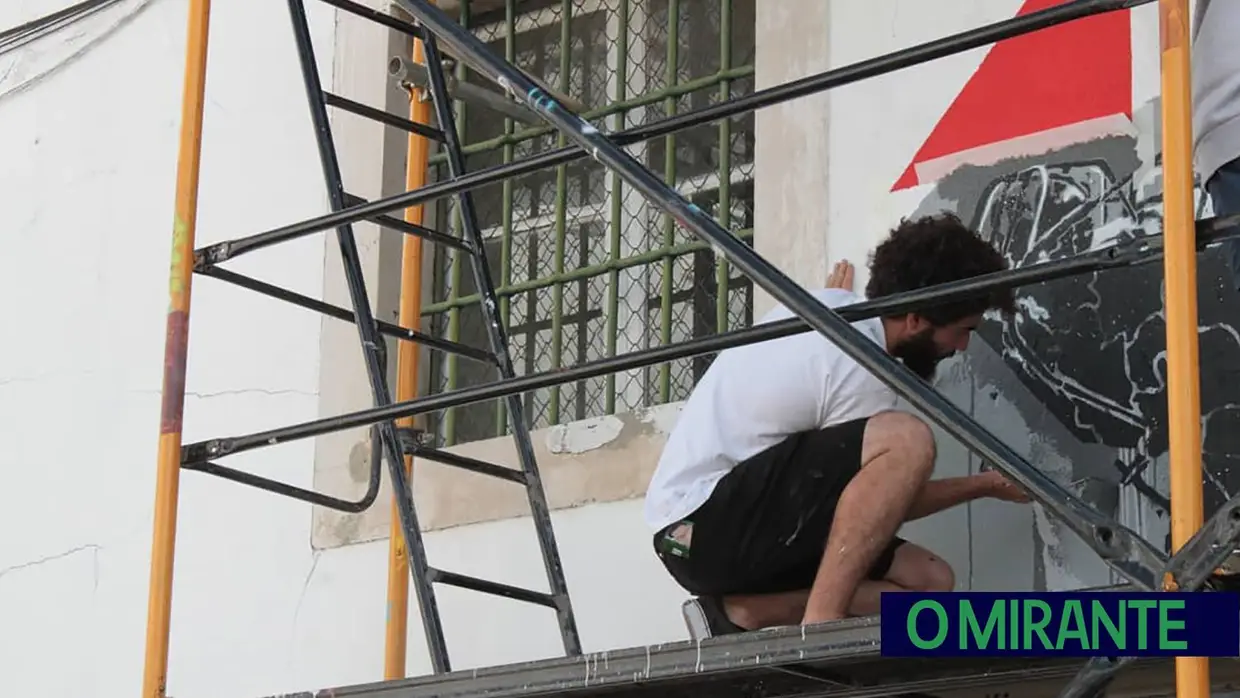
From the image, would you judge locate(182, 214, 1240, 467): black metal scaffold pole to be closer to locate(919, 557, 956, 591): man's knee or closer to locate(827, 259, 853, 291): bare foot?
locate(919, 557, 956, 591): man's knee

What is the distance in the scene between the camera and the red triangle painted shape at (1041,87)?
4.82m

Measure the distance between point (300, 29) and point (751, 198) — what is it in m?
1.52

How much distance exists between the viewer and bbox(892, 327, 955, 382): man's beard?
14.3ft

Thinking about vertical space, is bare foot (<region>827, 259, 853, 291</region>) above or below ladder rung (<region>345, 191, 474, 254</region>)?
below

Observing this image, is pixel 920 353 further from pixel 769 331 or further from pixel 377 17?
pixel 377 17

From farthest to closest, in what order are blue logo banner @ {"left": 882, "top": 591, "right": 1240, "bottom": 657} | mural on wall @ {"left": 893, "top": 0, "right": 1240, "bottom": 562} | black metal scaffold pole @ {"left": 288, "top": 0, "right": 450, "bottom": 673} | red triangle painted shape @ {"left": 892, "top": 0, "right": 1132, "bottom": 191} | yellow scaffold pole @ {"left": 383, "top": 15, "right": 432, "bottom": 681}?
yellow scaffold pole @ {"left": 383, "top": 15, "right": 432, "bottom": 681} < red triangle painted shape @ {"left": 892, "top": 0, "right": 1132, "bottom": 191} < mural on wall @ {"left": 893, "top": 0, "right": 1240, "bottom": 562} < black metal scaffold pole @ {"left": 288, "top": 0, "right": 450, "bottom": 673} < blue logo banner @ {"left": 882, "top": 591, "right": 1240, "bottom": 657}

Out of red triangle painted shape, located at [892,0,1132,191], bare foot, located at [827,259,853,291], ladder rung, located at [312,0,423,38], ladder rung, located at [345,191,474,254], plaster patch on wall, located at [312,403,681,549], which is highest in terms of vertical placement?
ladder rung, located at [312,0,423,38]

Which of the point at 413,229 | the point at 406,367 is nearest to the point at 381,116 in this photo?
the point at 413,229

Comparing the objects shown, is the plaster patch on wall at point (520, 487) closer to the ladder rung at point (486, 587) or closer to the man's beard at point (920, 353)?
the ladder rung at point (486, 587)

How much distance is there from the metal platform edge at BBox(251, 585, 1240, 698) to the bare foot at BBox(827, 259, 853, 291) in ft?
4.68

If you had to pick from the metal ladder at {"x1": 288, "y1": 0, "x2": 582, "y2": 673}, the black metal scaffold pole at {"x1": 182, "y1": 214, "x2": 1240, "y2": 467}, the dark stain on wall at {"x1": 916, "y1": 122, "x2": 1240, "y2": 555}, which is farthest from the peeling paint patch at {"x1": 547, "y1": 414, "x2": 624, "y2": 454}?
the black metal scaffold pole at {"x1": 182, "y1": 214, "x2": 1240, "y2": 467}

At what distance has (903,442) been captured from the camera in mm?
4004

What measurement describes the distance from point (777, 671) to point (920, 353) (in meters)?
0.99


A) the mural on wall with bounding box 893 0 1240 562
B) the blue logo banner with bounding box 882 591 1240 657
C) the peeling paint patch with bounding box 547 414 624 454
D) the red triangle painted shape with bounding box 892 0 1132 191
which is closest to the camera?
the blue logo banner with bounding box 882 591 1240 657
